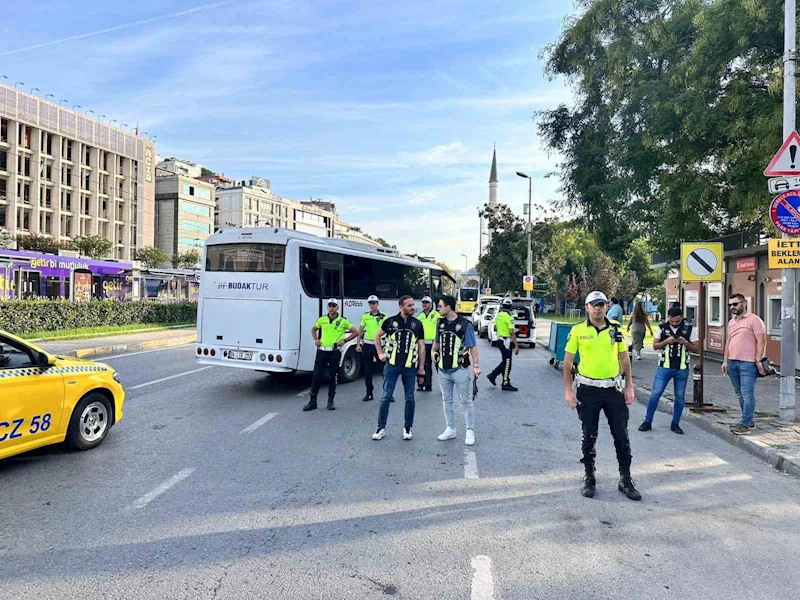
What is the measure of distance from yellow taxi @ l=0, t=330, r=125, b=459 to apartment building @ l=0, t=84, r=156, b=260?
6980 cm

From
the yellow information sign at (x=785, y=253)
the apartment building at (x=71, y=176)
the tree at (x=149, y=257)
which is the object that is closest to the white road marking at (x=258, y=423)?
the yellow information sign at (x=785, y=253)

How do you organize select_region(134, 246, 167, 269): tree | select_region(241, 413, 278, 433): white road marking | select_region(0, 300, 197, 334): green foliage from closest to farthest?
select_region(241, 413, 278, 433): white road marking
select_region(0, 300, 197, 334): green foliage
select_region(134, 246, 167, 269): tree

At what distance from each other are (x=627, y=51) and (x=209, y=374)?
13.0 meters

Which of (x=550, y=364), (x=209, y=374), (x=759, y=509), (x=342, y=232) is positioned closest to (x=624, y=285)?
(x=550, y=364)

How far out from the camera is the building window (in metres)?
92.2

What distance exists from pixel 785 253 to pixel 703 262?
142 cm

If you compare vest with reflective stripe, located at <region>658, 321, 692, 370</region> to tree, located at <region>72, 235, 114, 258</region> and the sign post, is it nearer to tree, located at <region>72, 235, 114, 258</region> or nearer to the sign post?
the sign post

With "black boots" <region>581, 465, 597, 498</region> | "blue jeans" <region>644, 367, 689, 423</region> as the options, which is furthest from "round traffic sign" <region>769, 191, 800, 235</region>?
"black boots" <region>581, 465, 597, 498</region>

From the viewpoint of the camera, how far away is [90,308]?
2328 centimetres

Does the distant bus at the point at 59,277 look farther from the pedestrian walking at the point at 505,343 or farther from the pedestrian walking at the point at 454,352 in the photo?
the pedestrian walking at the point at 454,352

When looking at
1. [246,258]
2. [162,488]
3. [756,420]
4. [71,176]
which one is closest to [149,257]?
[71,176]

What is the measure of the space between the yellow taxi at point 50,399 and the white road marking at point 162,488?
147cm

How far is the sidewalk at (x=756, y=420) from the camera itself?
22.7 feet

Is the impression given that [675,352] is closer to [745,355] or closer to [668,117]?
[745,355]
